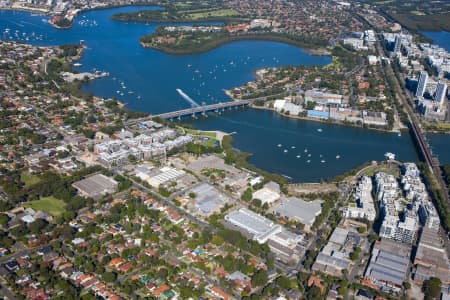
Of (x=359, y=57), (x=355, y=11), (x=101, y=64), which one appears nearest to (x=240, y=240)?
(x=101, y=64)

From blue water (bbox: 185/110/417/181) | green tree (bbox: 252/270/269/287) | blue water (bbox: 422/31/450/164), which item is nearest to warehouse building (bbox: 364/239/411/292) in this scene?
green tree (bbox: 252/270/269/287)

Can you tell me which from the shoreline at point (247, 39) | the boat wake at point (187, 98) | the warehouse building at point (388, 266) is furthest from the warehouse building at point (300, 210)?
the shoreline at point (247, 39)

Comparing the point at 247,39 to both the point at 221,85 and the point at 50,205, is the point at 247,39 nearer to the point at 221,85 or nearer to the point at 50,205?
the point at 221,85

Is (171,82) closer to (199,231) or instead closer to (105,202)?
(105,202)

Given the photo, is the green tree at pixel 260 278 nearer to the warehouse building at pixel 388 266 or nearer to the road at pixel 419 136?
the warehouse building at pixel 388 266

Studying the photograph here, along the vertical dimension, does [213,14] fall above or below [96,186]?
above

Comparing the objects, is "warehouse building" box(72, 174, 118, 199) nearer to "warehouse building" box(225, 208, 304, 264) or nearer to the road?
"warehouse building" box(225, 208, 304, 264)

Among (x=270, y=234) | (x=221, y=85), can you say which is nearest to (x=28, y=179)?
(x=270, y=234)

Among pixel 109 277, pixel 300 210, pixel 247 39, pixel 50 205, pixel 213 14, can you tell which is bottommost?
pixel 50 205
